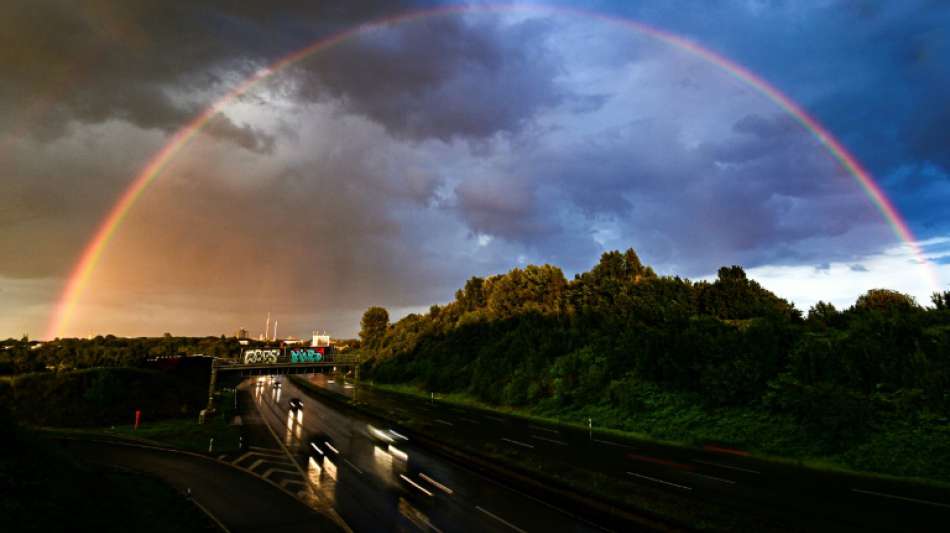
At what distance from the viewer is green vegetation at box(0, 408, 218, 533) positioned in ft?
40.8

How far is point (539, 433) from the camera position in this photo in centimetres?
3862

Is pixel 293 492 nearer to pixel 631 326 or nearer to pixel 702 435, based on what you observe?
pixel 702 435

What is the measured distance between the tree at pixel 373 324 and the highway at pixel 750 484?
126645 mm

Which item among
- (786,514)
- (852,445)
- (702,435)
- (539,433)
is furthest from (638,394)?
(786,514)

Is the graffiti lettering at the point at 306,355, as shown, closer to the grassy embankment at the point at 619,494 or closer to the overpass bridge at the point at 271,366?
the overpass bridge at the point at 271,366

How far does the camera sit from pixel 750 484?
22.0 meters

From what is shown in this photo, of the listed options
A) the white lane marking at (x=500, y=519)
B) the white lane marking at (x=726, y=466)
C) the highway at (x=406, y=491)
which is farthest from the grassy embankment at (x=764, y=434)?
the white lane marking at (x=500, y=519)

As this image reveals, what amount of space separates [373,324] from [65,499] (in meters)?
150

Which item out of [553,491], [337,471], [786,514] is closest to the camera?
[786,514]

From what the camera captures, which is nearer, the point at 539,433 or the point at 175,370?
the point at 539,433

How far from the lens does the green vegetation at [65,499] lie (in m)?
12.4

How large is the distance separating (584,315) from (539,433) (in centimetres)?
3242

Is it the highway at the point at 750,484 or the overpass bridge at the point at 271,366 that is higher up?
the overpass bridge at the point at 271,366

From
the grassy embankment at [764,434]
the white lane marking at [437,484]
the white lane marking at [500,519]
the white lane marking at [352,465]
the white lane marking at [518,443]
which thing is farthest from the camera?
the white lane marking at [518,443]
